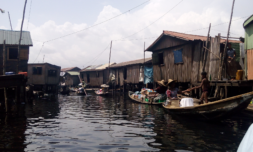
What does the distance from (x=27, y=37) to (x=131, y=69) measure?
1266 cm

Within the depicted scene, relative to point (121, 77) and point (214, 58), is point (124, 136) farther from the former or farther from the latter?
point (121, 77)

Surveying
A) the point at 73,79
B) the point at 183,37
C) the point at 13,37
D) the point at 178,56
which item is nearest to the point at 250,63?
the point at 183,37

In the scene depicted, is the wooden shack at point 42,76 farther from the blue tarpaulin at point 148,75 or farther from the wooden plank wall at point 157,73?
the wooden plank wall at point 157,73

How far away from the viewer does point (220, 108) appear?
26.8 feet

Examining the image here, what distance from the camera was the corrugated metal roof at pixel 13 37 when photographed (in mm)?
21562

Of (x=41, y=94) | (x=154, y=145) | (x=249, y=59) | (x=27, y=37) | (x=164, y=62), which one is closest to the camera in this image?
(x=154, y=145)

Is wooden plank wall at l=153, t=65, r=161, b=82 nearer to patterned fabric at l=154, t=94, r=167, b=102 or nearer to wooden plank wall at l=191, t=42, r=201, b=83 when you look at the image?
patterned fabric at l=154, t=94, r=167, b=102

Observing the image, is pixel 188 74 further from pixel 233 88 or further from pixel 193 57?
pixel 233 88

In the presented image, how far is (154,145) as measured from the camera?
19.9ft

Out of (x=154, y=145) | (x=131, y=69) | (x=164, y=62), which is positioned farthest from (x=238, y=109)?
(x=131, y=69)

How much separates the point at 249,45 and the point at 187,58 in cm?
497

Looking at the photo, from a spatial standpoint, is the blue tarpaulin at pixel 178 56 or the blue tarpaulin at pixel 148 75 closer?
the blue tarpaulin at pixel 178 56

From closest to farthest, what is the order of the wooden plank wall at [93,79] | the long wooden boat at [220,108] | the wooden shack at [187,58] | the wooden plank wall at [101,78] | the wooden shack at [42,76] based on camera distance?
the long wooden boat at [220,108] < the wooden shack at [187,58] < the wooden shack at [42,76] < the wooden plank wall at [101,78] < the wooden plank wall at [93,79]

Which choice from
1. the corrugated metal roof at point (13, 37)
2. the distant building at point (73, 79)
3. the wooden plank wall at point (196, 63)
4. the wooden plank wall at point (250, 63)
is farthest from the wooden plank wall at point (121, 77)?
the wooden plank wall at point (250, 63)
